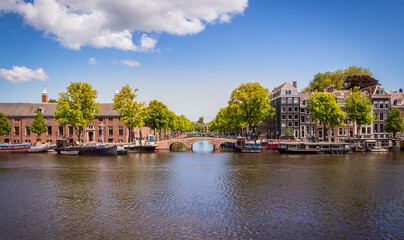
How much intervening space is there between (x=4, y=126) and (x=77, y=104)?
2754 cm

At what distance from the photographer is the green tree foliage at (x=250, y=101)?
8431cm

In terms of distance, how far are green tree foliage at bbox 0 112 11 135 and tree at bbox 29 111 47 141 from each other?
6934 millimetres

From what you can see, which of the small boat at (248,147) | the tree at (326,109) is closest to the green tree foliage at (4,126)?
the small boat at (248,147)

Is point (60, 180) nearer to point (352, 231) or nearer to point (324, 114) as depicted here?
point (352, 231)

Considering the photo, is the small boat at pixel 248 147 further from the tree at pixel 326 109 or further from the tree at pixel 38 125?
the tree at pixel 38 125

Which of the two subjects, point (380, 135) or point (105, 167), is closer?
point (105, 167)

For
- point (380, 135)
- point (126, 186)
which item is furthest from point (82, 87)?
point (380, 135)

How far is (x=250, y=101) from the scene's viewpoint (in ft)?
279

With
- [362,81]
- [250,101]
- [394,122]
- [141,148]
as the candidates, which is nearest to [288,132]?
[250,101]

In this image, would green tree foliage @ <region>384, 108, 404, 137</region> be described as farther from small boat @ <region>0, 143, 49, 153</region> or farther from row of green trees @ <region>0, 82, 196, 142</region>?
small boat @ <region>0, 143, 49, 153</region>

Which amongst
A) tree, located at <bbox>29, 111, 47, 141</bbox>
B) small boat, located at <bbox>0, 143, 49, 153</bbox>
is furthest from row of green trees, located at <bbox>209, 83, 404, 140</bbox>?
tree, located at <bbox>29, 111, 47, 141</bbox>

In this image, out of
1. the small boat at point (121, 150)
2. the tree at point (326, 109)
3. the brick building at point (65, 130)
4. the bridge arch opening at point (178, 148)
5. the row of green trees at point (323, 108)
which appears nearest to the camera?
the small boat at point (121, 150)

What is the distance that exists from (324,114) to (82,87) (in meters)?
66.7

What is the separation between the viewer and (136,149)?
3061 inches
